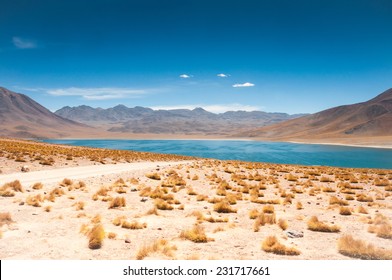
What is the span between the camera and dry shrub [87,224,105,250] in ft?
25.2

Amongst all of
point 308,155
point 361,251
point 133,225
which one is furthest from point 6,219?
point 308,155

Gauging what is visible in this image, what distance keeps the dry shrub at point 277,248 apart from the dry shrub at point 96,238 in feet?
13.3

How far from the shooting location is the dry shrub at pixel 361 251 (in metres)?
7.14

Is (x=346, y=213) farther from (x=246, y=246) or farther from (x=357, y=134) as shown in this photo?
(x=357, y=134)

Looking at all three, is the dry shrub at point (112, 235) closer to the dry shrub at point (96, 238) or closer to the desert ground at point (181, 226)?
the desert ground at point (181, 226)

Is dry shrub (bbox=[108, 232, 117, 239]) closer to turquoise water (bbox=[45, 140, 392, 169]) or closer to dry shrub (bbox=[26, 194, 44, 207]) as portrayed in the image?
dry shrub (bbox=[26, 194, 44, 207])

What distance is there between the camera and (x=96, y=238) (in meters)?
7.86

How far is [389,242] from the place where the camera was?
8.44 meters

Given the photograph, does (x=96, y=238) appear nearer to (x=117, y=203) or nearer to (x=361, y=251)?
(x=117, y=203)

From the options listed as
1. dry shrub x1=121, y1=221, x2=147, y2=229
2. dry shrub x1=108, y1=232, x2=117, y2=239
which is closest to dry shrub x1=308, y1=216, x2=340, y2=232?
dry shrub x1=121, y1=221, x2=147, y2=229

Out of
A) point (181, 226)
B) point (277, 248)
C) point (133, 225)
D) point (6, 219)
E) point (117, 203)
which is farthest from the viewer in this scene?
point (117, 203)

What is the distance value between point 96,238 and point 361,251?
6375mm
